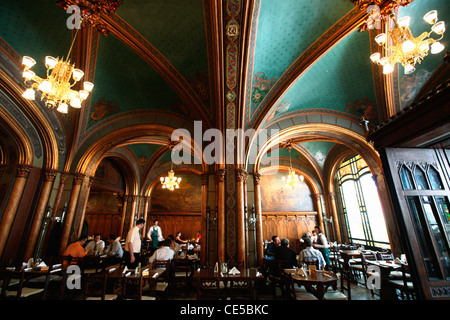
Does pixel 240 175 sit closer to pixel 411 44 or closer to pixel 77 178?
pixel 411 44

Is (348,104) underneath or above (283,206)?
above

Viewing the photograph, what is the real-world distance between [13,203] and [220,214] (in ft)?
21.3

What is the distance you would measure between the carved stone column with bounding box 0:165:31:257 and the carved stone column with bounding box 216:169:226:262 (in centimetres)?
633

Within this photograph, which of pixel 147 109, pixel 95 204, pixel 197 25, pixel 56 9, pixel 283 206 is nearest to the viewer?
pixel 56 9

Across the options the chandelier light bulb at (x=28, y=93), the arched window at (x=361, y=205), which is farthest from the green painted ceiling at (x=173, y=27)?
the arched window at (x=361, y=205)

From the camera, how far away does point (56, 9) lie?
191 inches

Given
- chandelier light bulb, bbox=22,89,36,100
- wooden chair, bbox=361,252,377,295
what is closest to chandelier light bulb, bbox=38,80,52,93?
chandelier light bulb, bbox=22,89,36,100

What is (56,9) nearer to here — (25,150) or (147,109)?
(147,109)

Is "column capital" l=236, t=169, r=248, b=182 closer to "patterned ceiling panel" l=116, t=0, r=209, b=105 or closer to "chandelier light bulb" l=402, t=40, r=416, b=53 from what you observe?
"patterned ceiling panel" l=116, t=0, r=209, b=105

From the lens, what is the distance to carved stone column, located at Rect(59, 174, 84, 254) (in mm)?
6929

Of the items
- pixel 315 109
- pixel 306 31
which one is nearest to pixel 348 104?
pixel 315 109

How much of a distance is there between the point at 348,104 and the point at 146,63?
24.7 ft

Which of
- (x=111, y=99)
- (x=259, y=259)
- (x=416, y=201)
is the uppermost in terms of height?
(x=111, y=99)

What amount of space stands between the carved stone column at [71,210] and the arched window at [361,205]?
41.2 feet
